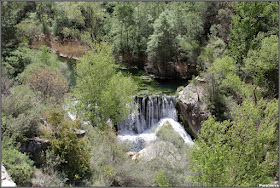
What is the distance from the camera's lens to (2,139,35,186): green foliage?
770 cm

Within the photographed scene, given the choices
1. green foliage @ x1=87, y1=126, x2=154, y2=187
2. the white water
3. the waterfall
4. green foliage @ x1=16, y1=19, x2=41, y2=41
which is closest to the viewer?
green foliage @ x1=87, y1=126, x2=154, y2=187

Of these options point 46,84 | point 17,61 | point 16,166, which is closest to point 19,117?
point 16,166

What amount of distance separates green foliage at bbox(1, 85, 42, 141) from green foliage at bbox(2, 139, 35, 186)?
772 mm

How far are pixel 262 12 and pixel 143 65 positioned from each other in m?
15.8

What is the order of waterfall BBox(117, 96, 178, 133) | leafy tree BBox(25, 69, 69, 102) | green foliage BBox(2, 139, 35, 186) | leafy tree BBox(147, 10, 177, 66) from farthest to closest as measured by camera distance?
1. leafy tree BBox(147, 10, 177, 66)
2. waterfall BBox(117, 96, 178, 133)
3. leafy tree BBox(25, 69, 69, 102)
4. green foliage BBox(2, 139, 35, 186)

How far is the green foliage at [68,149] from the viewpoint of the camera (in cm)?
941

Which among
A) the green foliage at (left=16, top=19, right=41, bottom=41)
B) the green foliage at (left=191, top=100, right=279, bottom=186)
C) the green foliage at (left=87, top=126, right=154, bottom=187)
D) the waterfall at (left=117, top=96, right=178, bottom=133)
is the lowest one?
the waterfall at (left=117, top=96, right=178, bottom=133)

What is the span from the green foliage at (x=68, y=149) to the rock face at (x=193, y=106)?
1079 cm

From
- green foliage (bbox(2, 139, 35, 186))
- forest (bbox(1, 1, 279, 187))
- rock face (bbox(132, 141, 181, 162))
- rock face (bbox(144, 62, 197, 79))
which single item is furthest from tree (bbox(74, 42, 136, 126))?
rock face (bbox(144, 62, 197, 79))

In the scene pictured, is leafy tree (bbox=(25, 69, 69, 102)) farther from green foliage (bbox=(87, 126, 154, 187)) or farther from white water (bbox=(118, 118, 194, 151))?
green foliage (bbox=(87, 126, 154, 187))

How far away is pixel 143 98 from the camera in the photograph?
20.6m

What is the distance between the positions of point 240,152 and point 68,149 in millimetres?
7232

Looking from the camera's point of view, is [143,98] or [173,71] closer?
[143,98]

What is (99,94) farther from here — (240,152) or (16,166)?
(240,152)
